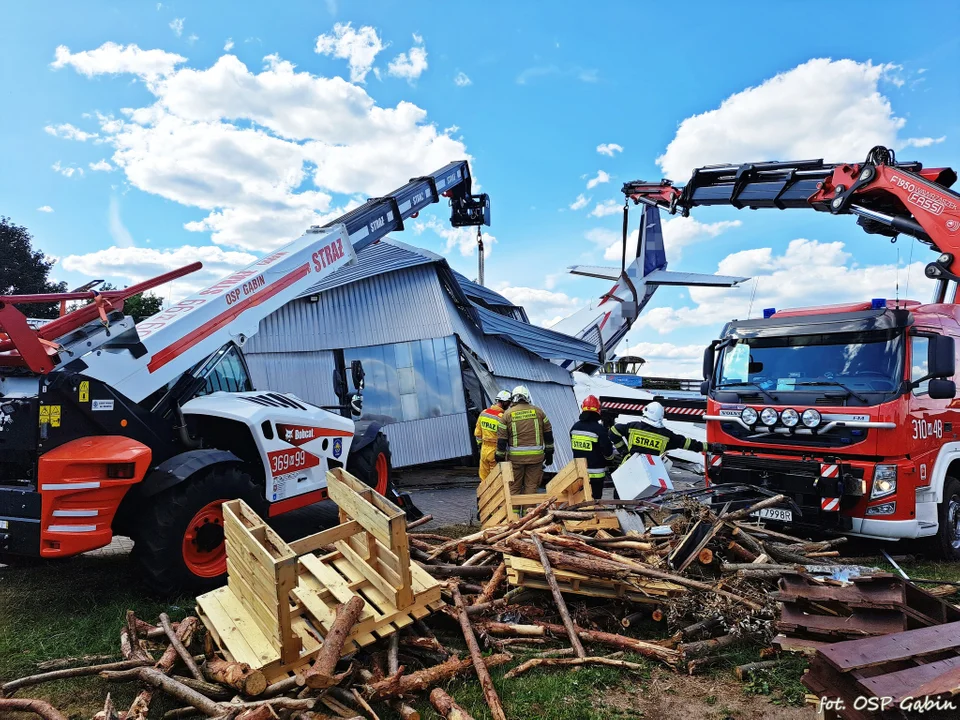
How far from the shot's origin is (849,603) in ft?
13.3

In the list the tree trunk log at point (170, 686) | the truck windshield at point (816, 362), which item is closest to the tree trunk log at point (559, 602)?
the tree trunk log at point (170, 686)

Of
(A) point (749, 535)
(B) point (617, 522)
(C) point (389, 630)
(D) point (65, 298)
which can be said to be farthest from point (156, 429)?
(A) point (749, 535)

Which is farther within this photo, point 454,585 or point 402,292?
point 402,292

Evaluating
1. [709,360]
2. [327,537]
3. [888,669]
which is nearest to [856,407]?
[709,360]

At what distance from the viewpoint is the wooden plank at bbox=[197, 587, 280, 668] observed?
381cm

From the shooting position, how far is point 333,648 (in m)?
3.70

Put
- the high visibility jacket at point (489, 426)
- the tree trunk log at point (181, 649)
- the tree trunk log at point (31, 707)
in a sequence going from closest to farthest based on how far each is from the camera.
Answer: the tree trunk log at point (31, 707) < the tree trunk log at point (181, 649) < the high visibility jacket at point (489, 426)

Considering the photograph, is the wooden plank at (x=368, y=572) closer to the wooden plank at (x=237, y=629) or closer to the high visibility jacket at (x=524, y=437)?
the wooden plank at (x=237, y=629)

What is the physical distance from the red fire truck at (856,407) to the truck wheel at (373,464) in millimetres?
4291

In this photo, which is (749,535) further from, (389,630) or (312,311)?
(312,311)

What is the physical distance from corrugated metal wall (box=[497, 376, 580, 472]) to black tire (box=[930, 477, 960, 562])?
7710mm

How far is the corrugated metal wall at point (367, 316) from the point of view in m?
12.8

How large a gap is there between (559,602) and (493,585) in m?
0.67

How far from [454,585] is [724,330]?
203 inches
